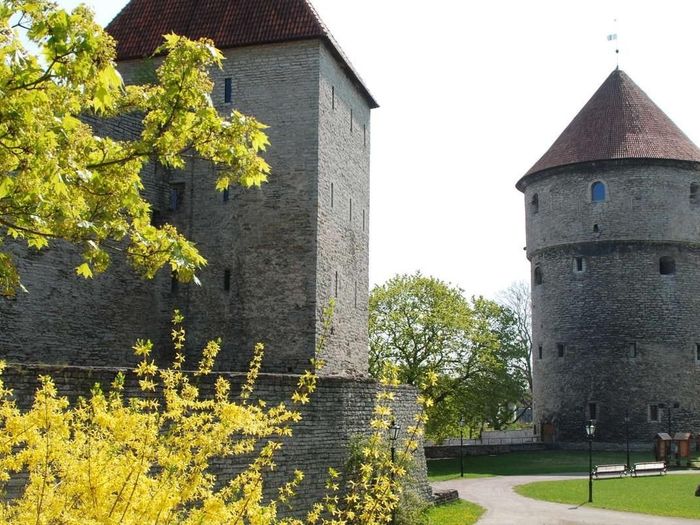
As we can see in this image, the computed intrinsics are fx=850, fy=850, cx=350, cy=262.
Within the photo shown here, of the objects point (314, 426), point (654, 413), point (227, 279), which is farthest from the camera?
point (654, 413)

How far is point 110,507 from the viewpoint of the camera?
195 inches

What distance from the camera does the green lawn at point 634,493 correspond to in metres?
17.6

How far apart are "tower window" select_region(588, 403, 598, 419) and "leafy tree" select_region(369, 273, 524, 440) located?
2.87 m

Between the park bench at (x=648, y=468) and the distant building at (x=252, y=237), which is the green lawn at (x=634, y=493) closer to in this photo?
the park bench at (x=648, y=468)

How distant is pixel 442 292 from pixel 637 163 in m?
9.38

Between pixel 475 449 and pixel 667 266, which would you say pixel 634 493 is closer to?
pixel 475 449

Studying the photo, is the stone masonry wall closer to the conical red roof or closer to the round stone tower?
the round stone tower

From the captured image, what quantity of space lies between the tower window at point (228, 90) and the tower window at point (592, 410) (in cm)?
2147

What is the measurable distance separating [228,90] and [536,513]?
11.1 meters

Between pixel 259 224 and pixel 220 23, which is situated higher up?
pixel 220 23

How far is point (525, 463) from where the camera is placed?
30047 millimetres

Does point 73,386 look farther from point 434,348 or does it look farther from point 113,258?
point 434,348

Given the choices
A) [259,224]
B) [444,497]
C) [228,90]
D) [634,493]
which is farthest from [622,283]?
[228,90]

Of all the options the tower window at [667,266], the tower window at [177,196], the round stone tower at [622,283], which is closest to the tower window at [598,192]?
the round stone tower at [622,283]
